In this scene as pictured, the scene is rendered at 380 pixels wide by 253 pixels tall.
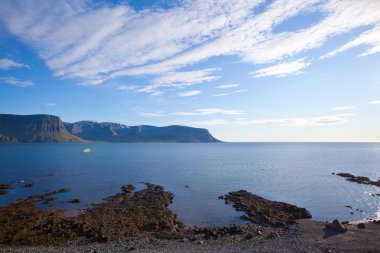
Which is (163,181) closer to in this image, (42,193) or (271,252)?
(42,193)

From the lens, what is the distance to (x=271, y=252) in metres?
25.7

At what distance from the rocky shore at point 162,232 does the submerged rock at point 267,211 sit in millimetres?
134

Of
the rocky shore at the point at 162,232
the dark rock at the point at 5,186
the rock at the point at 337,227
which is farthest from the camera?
the dark rock at the point at 5,186

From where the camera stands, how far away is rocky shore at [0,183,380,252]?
89.0 feet

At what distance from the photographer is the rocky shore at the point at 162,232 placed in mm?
27141

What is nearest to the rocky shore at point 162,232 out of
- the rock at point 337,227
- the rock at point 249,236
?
the rock at point 337,227

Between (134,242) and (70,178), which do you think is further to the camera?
(70,178)

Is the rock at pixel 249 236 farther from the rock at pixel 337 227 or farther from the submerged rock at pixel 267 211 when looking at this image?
the rock at pixel 337 227

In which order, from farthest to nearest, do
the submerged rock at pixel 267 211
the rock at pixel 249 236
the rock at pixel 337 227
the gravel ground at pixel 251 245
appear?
1. the submerged rock at pixel 267 211
2. the rock at pixel 337 227
3. the rock at pixel 249 236
4. the gravel ground at pixel 251 245

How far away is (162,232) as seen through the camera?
1266 inches

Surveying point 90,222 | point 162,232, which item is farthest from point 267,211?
point 90,222

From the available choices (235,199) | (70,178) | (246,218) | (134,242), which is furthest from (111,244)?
(70,178)

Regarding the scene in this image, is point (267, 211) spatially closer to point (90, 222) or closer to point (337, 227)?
point (337, 227)

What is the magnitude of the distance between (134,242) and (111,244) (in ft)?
7.53
